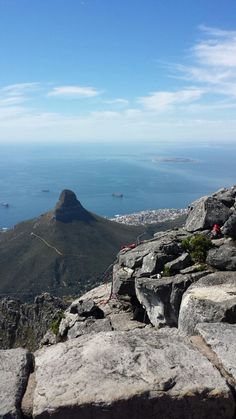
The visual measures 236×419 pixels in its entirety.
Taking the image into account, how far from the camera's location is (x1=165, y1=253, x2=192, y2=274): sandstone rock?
1203 centimetres

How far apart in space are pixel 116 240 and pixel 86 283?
102 ft

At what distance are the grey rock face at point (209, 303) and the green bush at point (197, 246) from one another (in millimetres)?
1647

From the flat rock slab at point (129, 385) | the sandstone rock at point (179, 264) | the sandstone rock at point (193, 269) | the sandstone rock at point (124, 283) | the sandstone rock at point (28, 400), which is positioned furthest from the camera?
the sandstone rock at point (124, 283)

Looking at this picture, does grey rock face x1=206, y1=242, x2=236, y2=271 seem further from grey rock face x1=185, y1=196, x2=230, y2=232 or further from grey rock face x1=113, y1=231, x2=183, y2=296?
grey rock face x1=185, y1=196, x2=230, y2=232

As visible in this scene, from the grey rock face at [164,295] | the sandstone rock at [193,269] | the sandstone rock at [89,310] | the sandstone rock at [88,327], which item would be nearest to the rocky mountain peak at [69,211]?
the sandstone rock at [89,310]

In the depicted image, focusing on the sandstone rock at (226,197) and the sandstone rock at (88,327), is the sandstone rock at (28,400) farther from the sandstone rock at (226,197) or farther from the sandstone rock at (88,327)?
the sandstone rock at (226,197)

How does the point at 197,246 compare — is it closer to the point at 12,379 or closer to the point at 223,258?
the point at 223,258

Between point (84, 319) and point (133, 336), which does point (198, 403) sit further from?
point (84, 319)

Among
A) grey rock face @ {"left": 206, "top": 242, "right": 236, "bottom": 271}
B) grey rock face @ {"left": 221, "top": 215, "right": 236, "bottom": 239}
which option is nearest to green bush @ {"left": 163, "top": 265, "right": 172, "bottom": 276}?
grey rock face @ {"left": 206, "top": 242, "right": 236, "bottom": 271}

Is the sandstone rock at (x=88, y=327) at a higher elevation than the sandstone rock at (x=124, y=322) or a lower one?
lower

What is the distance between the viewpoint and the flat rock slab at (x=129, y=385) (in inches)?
153

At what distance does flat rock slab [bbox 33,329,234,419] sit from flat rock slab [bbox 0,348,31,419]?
0.54ft

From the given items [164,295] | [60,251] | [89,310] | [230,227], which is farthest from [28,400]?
[60,251]

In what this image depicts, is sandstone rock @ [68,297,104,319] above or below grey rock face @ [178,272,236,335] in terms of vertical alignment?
below
